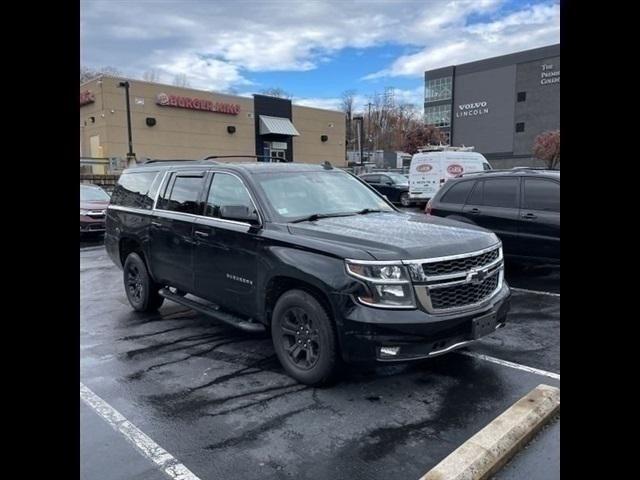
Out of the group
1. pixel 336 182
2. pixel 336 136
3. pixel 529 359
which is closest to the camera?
pixel 529 359

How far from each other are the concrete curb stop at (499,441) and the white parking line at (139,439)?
1.44m

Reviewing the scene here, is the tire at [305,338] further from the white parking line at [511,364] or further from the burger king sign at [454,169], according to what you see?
the burger king sign at [454,169]

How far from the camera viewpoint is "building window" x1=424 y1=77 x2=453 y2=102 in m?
71.1

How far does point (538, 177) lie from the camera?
776 cm

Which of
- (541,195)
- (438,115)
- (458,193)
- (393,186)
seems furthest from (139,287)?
(438,115)

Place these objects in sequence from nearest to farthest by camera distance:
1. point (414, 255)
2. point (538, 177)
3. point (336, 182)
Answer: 1. point (414, 255)
2. point (336, 182)
3. point (538, 177)

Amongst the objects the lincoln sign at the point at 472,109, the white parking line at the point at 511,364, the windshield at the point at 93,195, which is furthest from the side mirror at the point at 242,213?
the lincoln sign at the point at 472,109

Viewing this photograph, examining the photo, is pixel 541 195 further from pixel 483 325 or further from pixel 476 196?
pixel 483 325

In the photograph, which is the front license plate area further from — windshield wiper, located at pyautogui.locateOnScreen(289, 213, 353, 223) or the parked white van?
the parked white van

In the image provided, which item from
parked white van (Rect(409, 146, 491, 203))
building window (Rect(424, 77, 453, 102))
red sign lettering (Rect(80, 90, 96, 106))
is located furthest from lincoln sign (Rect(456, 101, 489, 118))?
parked white van (Rect(409, 146, 491, 203))
